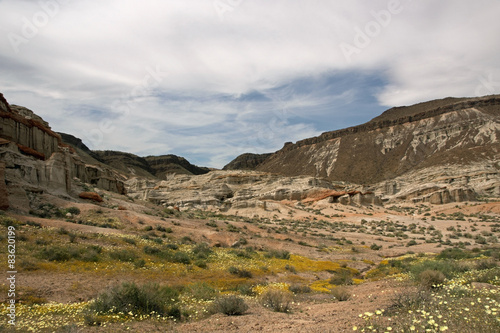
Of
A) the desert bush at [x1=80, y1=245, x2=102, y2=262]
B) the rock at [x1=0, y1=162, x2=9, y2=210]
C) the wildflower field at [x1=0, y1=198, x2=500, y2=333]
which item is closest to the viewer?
the wildflower field at [x1=0, y1=198, x2=500, y2=333]

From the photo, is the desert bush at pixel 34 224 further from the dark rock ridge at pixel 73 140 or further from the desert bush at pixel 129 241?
the dark rock ridge at pixel 73 140

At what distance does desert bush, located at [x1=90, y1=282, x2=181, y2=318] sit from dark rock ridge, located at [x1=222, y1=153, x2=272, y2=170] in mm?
160115

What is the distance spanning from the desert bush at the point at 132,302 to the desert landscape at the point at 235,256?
0.03 meters

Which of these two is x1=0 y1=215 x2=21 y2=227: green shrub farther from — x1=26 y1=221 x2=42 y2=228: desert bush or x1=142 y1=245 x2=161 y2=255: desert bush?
x1=142 y1=245 x2=161 y2=255: desert bush

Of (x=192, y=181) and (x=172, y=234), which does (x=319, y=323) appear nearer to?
(x=172, y=234)

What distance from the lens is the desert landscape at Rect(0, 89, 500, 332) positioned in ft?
20.8

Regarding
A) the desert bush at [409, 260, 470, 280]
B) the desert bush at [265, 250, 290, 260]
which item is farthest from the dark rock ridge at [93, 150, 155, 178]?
the desert bush at [409, 260, 470, 280]

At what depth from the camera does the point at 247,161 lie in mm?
174625

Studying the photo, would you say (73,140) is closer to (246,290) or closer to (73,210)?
(73,210)

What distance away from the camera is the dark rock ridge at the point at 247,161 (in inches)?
6772

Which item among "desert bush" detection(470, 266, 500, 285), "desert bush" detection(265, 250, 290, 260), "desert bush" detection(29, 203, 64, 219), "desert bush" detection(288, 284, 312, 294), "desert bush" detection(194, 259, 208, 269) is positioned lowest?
"desert bush" detection(265, 250, 290, 260)

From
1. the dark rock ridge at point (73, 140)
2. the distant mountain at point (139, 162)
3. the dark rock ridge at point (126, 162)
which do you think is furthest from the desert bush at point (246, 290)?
the dark rock ridge at point (73, 140)

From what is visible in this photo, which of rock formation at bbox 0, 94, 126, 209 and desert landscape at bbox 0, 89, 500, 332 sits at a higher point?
rock formation at bbox 0, 94, 126, 209

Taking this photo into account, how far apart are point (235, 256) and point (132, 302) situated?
10.1 meters
